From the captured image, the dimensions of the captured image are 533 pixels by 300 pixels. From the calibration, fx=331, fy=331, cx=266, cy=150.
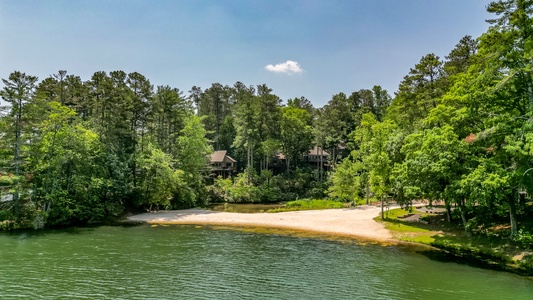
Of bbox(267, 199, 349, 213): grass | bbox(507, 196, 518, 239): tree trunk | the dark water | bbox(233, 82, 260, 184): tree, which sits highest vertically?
bbox(233, 82, 260, 184): tree

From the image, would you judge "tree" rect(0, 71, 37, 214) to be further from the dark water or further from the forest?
the dark water

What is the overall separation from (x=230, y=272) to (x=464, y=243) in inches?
628

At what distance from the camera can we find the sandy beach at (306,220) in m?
28.0

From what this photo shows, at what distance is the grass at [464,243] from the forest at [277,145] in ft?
4.01

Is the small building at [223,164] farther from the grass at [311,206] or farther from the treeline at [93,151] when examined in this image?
the grass at [311,206]

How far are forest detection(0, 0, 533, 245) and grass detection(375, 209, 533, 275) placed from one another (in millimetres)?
1221

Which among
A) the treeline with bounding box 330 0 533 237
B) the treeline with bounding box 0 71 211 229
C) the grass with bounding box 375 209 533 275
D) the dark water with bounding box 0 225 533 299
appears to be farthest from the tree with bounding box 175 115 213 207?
the treeline with bounding box 330 0 533 237


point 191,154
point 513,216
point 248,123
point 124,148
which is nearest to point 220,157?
point 248,123

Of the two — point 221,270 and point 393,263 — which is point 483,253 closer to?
point 393,263

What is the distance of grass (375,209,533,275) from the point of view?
18547 mm

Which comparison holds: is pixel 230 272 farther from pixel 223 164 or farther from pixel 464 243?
pixel 223 164

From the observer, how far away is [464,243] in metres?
22.2

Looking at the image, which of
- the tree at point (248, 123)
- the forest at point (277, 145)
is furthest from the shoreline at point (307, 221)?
the tree at point (248, 123)

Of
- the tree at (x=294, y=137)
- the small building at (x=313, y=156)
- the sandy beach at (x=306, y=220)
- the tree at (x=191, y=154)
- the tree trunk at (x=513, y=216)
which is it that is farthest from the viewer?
the small building at (x=313, y=156)
